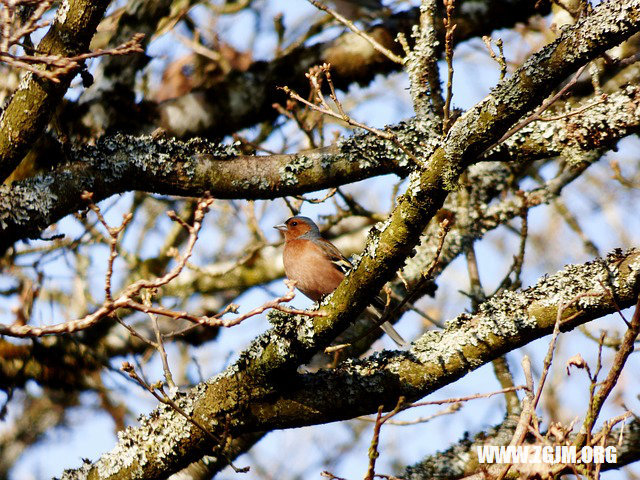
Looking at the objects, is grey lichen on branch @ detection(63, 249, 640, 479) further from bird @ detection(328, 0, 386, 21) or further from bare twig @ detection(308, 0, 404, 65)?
bird @ detection(328, 0, 386, 21)

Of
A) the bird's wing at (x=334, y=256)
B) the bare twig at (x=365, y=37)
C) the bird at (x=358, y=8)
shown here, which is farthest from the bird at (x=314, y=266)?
the bird at (x=358, y=8)

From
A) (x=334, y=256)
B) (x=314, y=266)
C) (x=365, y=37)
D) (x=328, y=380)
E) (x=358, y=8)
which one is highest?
(x=358, y=8)

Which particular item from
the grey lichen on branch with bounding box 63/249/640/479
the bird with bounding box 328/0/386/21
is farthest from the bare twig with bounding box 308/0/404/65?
the bird with bounding box 328/0/386/21

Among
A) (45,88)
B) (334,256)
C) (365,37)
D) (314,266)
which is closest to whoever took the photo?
(45,88)

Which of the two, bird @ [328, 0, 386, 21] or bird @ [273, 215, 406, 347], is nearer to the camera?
bird @ [273, 215, 406, 347]

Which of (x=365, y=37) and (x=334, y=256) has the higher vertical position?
(x=365, y=37)

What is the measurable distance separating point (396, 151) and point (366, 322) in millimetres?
2211

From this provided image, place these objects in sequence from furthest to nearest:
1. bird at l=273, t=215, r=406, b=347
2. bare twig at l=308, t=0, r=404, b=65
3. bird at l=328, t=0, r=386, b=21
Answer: bird at l=328, t=0, r=386, b=21
bird at l=273, t=215, r=406, b=347
bare twig at l=308, t=0, r=404, b=65

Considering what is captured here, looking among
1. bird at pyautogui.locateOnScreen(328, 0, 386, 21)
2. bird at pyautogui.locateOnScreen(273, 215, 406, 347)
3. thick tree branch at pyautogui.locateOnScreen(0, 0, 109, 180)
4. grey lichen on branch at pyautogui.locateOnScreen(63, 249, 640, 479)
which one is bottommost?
grey lichen on branch at pyautogui.locateOnScreen(63, 249, 640, 479)

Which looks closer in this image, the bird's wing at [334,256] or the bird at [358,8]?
the bird's wing at [334,256]

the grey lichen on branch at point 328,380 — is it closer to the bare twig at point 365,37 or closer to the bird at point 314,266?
the bare twig at point 365,37

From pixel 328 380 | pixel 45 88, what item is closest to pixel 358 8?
pixel 45 88

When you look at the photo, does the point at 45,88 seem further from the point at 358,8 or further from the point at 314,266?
the point at 358,8

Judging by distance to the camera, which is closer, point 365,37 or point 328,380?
point 328,380
